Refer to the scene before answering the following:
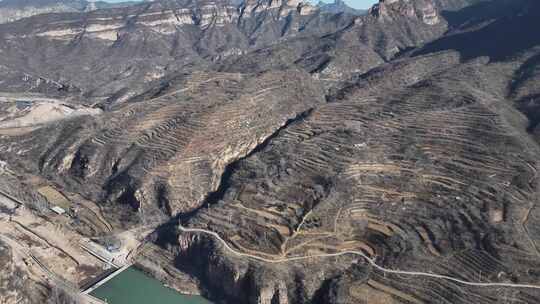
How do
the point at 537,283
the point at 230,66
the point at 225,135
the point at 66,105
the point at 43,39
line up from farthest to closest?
the point at 43,39
the point at 230,66
the point at 66,105
the point at 225,135
the point at 537,283

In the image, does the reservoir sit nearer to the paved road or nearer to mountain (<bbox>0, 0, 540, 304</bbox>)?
mountain (<bbox>0, 0, 540, 304</bbox>)

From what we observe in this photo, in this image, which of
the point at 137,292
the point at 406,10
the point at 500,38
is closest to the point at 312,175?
the point at 137,292

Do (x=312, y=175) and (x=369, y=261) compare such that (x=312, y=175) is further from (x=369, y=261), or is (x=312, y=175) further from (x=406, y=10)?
(x=406, y=10)

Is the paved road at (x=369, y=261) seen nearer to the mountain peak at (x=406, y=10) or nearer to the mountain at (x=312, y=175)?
the mountain at (x=312, y=175)

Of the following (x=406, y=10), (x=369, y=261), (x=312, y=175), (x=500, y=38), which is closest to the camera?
(x=369, y=261)

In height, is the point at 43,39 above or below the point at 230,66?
above

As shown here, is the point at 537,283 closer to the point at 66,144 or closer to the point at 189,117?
the point at 189,117

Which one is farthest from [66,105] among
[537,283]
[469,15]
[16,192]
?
[469,15]
